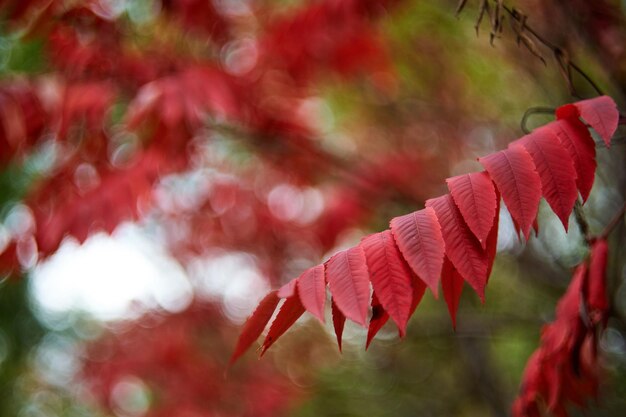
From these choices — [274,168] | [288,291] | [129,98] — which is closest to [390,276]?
[288,291]

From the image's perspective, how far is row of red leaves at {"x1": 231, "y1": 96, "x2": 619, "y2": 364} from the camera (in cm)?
113

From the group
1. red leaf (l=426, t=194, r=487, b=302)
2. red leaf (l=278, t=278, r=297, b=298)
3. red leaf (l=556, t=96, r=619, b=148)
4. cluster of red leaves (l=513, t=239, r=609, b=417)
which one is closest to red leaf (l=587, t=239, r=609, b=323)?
cluster of red leaves (l=513, t=239, r=609, b=417)

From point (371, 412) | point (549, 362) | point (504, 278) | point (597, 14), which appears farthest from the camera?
point (371, 412)

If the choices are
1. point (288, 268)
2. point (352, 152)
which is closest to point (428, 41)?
point (352, 152)

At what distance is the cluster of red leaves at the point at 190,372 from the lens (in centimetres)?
534

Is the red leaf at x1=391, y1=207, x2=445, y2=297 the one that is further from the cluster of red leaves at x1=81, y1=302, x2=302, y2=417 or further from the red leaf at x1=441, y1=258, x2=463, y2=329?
the cluster of red leaves at x1=81, y1=302, x2=302, y2=417

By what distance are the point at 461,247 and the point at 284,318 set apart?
1.27ft

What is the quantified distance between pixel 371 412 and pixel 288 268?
2.21 metres

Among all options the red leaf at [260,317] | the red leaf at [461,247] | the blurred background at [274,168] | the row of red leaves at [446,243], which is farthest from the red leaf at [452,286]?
the blurred background at [274,168]

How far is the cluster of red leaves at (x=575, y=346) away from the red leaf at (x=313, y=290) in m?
0.87

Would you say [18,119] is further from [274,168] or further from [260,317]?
[274,168]

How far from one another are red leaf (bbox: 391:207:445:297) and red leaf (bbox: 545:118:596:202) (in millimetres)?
359

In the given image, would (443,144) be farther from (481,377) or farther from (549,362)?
(549,362)

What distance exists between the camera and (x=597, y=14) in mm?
2893
